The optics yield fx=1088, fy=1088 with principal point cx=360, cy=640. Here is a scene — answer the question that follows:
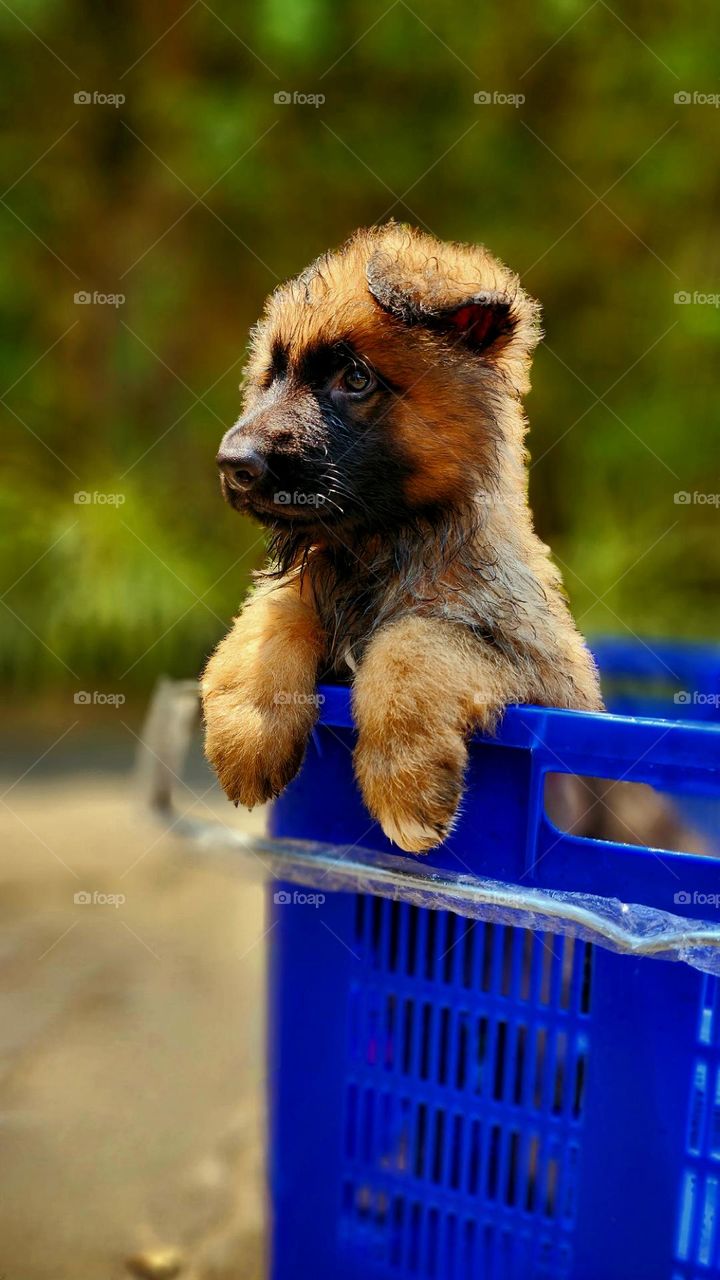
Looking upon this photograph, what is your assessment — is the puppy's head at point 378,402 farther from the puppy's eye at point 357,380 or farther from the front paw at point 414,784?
the front paw at point 414,784

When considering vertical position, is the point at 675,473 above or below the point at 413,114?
below

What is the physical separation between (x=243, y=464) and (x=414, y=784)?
0.60m

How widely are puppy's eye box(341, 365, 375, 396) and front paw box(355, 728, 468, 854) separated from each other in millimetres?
628

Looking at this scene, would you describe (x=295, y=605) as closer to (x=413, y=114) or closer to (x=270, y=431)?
(x=270, y=431)

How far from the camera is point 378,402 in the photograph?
74.6 inches

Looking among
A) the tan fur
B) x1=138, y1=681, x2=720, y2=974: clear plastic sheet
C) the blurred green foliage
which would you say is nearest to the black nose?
the tan fur

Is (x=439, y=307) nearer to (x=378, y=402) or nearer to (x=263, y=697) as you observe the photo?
(x=378, y=402)

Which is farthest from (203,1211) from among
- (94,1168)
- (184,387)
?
(184,387)

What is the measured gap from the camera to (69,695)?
6727mm

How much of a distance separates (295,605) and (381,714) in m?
0.52

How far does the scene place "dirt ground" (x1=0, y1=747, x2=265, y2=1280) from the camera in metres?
2.29

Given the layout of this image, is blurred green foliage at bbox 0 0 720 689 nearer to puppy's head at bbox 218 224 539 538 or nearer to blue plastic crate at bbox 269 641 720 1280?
puppy's head at bbox 218 224 539 538

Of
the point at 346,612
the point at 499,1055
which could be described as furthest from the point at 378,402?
the point at 499,1055

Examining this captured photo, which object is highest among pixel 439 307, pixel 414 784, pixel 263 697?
pixel 439 307
